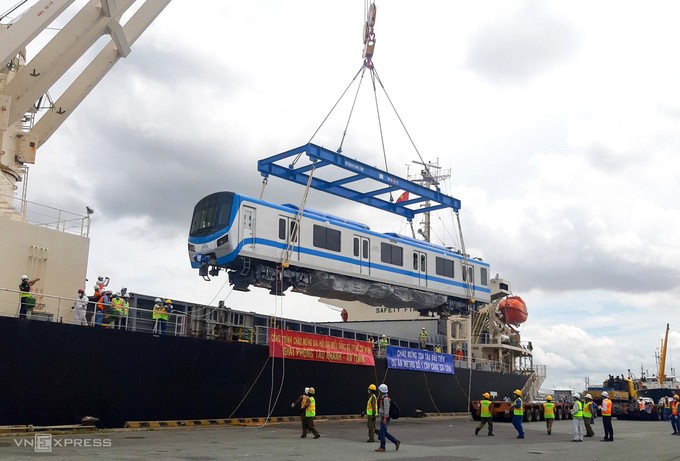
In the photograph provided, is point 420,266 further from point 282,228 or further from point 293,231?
point 282,228

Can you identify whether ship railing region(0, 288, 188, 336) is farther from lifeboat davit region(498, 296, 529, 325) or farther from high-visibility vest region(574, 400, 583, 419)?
lifeboat davit region(498, 296, 529, 325)

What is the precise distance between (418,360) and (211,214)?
11.4 metres

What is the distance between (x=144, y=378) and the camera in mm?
18469

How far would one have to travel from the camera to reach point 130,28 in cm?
2205

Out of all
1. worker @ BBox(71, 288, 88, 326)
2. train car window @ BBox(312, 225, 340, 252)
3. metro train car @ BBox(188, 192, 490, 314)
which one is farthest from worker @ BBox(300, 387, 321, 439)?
train car window @ BBox(312, 225, 340, 252)

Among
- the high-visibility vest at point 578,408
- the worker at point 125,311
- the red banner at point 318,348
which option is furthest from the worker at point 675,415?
the worker at point 125,311

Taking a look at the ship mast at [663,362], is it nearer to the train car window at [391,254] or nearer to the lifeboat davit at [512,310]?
the lifeboat davit at [512,310]

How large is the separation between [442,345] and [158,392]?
19.3 m

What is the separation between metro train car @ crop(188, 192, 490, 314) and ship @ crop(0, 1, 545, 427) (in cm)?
163

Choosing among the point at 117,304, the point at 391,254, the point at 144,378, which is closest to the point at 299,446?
the point at 144,378

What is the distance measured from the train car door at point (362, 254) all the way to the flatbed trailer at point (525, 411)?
6774mm

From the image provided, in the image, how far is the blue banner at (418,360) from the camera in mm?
28047

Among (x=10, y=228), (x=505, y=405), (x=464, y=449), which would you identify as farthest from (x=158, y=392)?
(x=505, y=405)

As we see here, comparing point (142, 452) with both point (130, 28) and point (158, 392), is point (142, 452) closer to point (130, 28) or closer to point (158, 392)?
point (158, 392)
